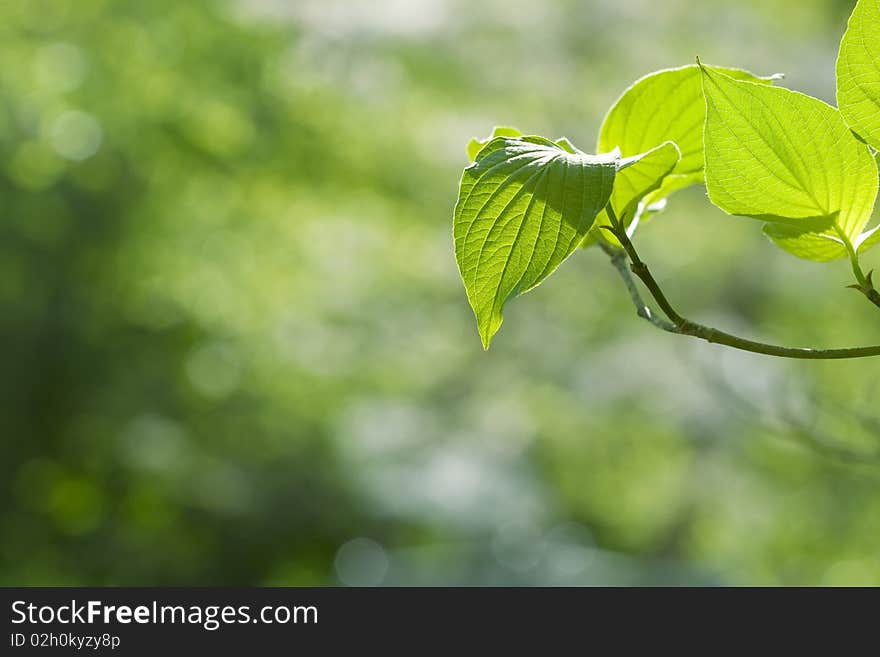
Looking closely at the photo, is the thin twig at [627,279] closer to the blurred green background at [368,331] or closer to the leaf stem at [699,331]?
the leaf stem at [699,331]

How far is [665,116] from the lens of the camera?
0.82ft

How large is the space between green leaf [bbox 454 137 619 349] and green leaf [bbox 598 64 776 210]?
0.20 ft

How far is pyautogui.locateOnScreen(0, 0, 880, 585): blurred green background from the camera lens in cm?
260

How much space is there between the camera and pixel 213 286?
2.86 m

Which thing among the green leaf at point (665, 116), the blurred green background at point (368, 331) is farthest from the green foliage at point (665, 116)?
the blurred green background at point (368, 331)

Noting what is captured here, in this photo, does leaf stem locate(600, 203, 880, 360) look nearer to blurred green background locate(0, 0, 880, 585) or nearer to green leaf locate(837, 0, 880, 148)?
green leaf locate(837, 0, 880, 148)

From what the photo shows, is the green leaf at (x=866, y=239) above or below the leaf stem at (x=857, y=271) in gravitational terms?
above

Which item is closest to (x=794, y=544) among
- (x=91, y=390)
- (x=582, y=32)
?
(x=582, y=32)

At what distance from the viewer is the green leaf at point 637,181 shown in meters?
0.21

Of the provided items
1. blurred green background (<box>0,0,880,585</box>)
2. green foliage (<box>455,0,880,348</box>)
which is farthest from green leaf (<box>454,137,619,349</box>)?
blurred green background (<box>0,0,880,585</box>)

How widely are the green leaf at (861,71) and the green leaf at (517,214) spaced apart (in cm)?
5

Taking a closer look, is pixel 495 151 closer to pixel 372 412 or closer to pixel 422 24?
pixel 422 24

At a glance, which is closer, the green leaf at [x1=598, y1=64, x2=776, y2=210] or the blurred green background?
→ the green leaf at [x1=598, y1=64, x2=776, y2=210]

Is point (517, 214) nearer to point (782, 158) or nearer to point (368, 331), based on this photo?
point (782, 158)
